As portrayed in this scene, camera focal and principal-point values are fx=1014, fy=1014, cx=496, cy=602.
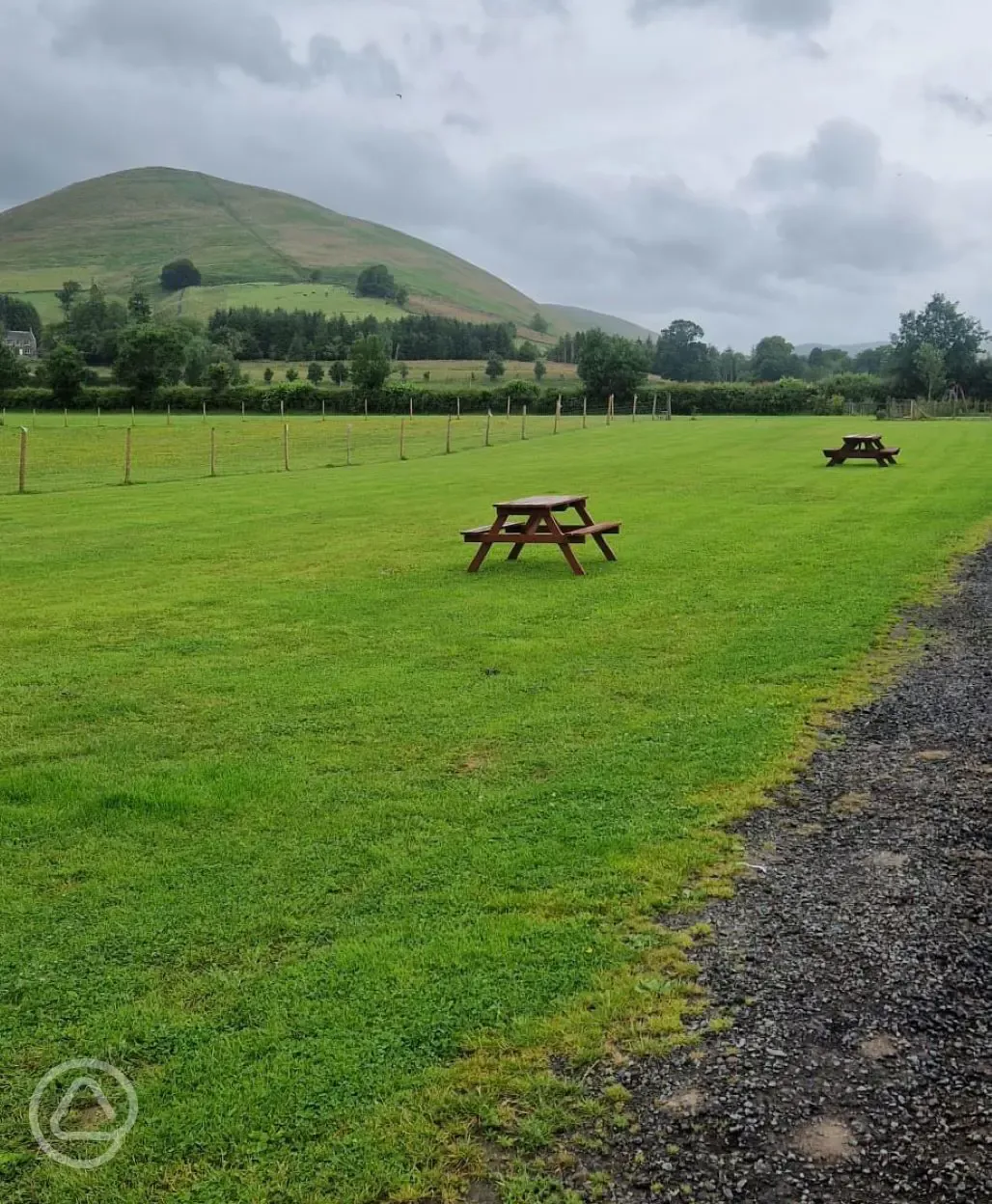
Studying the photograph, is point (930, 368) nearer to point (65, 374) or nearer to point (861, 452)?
point (861, 452)

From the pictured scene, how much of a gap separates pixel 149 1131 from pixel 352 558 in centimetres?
1163

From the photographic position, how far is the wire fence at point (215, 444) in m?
33.0

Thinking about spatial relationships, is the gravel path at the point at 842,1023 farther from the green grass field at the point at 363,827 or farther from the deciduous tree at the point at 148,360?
the deciduous tree at the point at 148,360

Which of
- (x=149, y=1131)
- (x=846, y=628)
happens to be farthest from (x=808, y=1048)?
(x=846, y=628)

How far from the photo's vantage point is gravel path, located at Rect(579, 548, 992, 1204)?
9.38ft

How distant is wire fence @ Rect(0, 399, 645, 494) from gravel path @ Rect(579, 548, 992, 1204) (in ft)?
75.7

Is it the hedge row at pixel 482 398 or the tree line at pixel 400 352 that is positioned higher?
the tree line at pixel 400 352

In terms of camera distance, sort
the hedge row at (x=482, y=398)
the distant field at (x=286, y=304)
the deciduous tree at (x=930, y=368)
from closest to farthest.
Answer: the hedge row at (x=482, y=398)
the deciduous tree at (x=930, y=368)
the distant field at (x=286, y=304)

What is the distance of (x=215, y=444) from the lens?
49.7m

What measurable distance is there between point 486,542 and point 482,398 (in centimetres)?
7100

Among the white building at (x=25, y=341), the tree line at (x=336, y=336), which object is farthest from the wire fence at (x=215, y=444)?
the white building at (x=25, y=341)

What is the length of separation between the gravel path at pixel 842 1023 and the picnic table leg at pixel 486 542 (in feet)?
24.5

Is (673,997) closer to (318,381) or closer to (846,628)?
(846,628)

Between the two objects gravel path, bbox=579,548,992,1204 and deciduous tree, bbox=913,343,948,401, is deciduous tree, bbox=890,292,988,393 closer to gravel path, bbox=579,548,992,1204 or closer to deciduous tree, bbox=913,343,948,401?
deciduous tree, bbox=913,343,948,401
